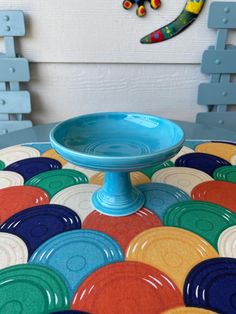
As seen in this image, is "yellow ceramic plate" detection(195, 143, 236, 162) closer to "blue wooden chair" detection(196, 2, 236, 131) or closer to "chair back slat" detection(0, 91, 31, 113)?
"blue wooden chair" detection(196, 2, 236, 131)

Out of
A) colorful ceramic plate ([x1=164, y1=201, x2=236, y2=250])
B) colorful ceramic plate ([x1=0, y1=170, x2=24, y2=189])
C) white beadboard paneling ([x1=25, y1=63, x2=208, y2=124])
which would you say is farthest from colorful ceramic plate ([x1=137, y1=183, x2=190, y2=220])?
white beadboard paneling ([x1=25, y1=63, x2=208, y2=124])

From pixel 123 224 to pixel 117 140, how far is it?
0.53 feet

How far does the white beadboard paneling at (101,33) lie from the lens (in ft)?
3.18

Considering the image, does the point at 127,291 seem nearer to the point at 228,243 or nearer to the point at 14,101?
the point at 228,243

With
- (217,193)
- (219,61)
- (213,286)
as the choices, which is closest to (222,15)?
(219,61)

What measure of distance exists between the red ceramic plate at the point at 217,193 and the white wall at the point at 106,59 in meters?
0.57

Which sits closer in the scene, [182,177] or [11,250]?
[11,250]

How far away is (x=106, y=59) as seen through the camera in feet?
3.42

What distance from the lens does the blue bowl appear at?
510 mm

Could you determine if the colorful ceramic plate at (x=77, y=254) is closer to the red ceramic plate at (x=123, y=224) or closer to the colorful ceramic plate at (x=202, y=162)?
the red ceramic plate at (x=123, y=224)

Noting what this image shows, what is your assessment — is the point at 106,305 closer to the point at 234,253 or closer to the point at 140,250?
Result: the point at 140,250

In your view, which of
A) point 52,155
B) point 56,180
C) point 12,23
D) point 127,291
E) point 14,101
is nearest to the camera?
point 127,291

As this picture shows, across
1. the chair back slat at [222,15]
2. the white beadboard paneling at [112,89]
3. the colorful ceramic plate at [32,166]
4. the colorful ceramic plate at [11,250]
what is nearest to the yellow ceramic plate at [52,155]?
the colorful ceramic plate at [32,166]

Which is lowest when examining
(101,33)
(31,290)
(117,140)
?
(31,290)
